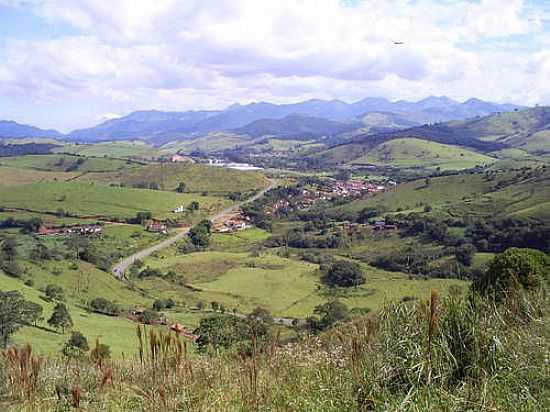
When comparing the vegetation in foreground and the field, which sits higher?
the vegetation in foreground

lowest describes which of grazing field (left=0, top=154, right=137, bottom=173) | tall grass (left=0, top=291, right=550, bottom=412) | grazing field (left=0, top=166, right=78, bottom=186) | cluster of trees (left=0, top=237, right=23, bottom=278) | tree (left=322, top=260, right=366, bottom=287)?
tree (left=322, top=260, right=366, bottom=287)

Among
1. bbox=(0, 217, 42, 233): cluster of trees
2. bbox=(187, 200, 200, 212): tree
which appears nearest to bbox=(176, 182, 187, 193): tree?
bbox=(187, 200, 200, 212): tree

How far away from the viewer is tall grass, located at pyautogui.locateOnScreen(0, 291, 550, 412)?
4344mm

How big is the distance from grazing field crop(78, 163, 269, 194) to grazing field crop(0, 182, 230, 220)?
57.2 ft

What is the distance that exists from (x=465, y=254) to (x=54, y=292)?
51.2 metres

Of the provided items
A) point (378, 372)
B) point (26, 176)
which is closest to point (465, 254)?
point (378, 372)

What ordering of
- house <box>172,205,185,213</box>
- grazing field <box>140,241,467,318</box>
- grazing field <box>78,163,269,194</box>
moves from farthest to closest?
grazing field <box>78,163,269,194</box> → house <box>172,205,185,213</box> → grazing field <box>140,241,467,318</box>

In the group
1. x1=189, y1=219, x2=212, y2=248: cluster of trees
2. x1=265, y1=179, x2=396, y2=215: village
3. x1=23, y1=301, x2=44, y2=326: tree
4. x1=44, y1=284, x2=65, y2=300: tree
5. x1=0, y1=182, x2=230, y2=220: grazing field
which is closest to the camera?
x1=23, y1=301, x2=44, y2=326: tree

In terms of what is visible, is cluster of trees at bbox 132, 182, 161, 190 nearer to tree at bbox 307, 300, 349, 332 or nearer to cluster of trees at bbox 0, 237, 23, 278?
cluster of trees at bbox 0, 237, 23, 278

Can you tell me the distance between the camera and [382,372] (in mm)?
4727

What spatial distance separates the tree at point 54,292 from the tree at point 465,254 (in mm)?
49144

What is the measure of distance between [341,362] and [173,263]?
246 ft

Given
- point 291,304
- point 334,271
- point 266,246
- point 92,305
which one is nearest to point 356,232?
point 266,246

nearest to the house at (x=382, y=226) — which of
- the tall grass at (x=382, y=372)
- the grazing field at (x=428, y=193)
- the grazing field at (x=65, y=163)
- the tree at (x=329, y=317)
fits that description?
the grazing field at (x=428, y=193)
